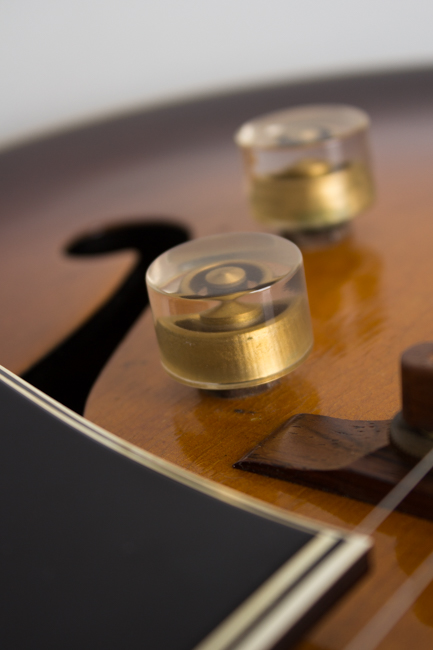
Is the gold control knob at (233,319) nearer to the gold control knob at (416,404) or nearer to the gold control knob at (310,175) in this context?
the gold control knob at (416,404)

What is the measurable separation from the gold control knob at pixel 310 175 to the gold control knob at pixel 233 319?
0.24 m

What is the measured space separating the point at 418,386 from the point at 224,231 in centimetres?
49

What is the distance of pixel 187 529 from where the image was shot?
30 centimetres

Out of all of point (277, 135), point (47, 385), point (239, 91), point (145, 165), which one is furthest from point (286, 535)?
point (239, 91)

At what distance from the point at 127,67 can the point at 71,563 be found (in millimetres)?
1206

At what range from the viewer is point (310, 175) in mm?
724

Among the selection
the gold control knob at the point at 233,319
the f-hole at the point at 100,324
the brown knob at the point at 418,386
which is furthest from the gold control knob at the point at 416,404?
the f-hole at the point at 100,324

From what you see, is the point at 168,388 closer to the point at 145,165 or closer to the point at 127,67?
the point at 145,165

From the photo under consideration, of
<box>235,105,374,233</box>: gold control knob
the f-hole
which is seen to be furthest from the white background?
<box>235,105,374,233</box>: gold control knob

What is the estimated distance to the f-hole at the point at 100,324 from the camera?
673 mm

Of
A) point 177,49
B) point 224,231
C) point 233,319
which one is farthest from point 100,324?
point 177,49

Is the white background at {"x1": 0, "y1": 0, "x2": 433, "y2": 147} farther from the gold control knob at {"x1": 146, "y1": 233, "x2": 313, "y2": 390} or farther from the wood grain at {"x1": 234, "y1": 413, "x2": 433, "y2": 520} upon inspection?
the wood grain at {"x1": 234, "y1": 413, "x2": 433, "y2": 520}

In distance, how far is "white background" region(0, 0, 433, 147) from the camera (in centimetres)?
125

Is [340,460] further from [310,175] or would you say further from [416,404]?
[310,175]
